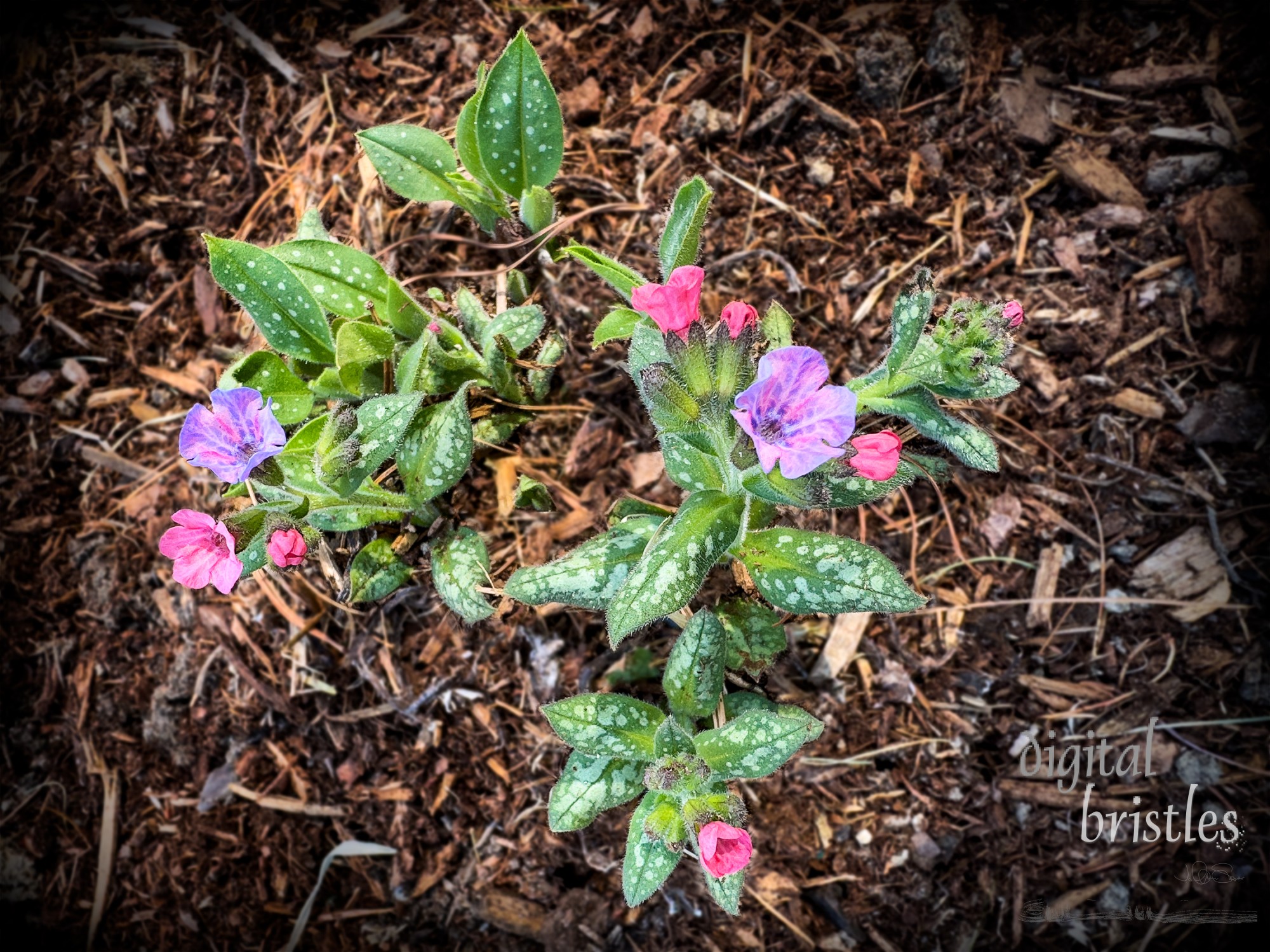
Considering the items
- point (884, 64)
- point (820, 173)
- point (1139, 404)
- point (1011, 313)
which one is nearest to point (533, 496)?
point (1011, 313)

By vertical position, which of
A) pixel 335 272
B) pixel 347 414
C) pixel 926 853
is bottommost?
pixel 926 853

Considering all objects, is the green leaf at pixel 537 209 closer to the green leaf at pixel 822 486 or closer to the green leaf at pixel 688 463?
the green leaf at pixel 688 463

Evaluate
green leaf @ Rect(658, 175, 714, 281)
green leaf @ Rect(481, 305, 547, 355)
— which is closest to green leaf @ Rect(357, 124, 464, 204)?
green leaf @ Rect(481, 305, 547, 355)

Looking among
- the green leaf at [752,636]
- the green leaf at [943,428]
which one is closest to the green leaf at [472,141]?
the green leaf at [943,428]

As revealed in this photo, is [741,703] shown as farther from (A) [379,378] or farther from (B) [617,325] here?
(A) [379,378]

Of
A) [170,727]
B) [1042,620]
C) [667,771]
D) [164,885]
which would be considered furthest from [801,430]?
[164,885]

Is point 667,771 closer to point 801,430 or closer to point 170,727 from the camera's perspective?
point 801,430

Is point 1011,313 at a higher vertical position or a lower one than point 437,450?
higher
